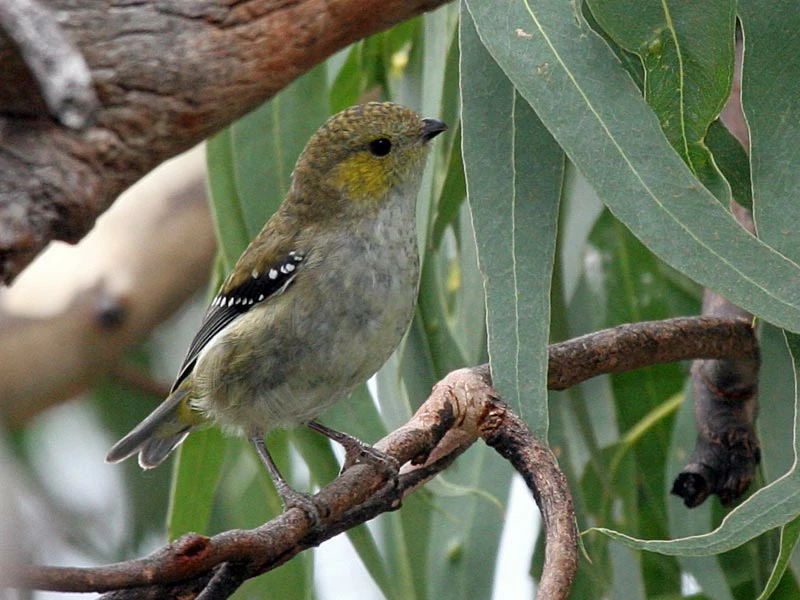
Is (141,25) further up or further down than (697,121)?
further up

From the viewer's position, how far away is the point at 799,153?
177 centimetres

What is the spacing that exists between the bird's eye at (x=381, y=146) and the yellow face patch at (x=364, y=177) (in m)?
0.01

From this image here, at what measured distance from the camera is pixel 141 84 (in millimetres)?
1878

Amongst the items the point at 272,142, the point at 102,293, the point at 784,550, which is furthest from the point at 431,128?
the point at 102,293

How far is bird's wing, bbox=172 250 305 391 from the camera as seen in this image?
2.41 m

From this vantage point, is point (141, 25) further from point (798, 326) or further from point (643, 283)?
point (643, 283)

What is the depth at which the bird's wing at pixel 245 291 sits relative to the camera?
2.41 meters

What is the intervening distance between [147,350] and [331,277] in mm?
2489

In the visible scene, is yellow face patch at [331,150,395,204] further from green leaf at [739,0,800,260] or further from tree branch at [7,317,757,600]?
green leaf at [739,0,800,260]

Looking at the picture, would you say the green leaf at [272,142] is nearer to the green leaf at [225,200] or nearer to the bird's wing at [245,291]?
the green leaf at [225,200]

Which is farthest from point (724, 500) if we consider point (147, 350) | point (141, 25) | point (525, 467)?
point (147, 350)

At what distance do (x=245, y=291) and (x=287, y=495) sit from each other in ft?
1.74

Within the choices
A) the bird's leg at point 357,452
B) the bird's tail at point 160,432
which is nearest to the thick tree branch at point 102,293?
the bird's tail at point 160,432

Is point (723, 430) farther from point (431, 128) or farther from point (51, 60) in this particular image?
point (51, 60)
